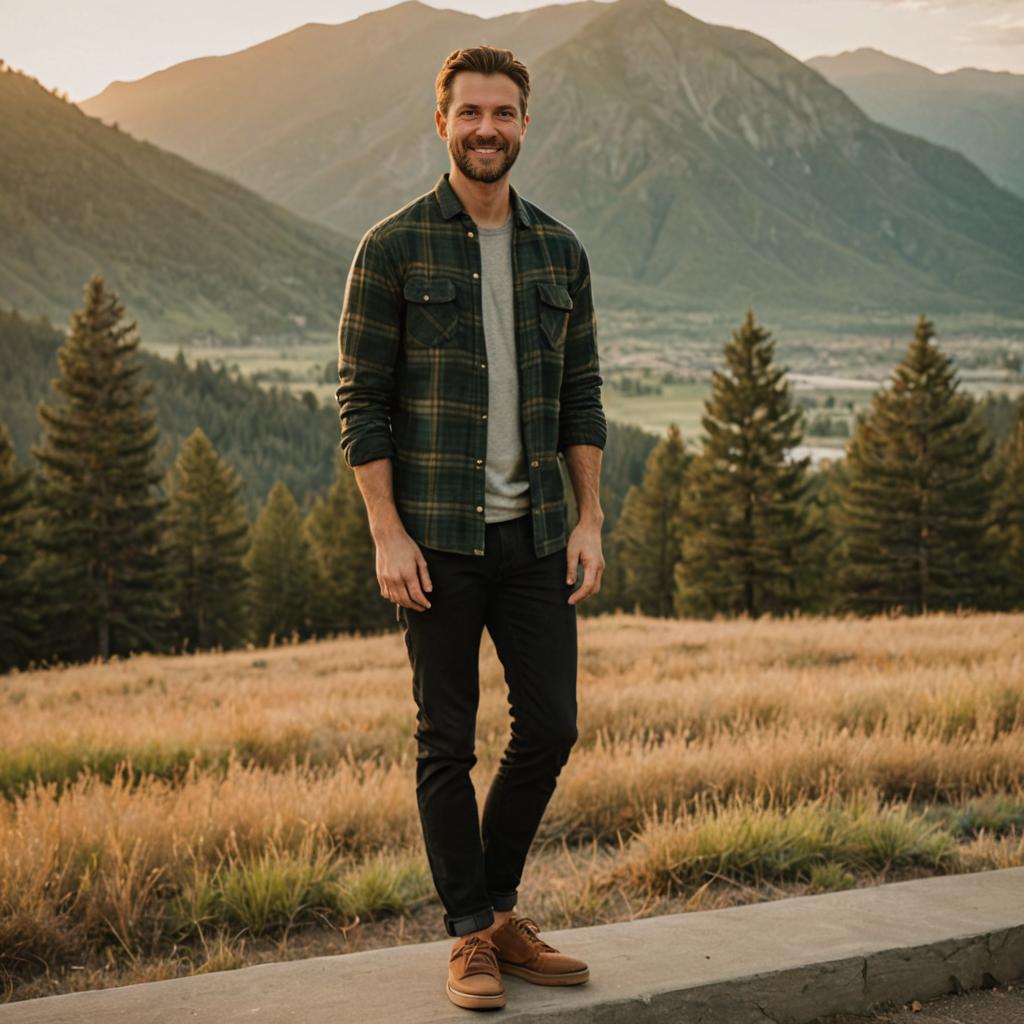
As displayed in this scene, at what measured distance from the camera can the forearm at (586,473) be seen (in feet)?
11.7

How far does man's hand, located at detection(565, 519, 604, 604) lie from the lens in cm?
339

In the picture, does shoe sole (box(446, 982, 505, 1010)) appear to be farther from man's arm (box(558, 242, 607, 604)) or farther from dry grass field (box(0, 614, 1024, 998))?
man's arm (box(558, 242, 607, 604))

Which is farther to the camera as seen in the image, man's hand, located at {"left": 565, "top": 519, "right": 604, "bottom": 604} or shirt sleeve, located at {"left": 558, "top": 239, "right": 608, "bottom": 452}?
shirt sleeve, located at {"left": 558, "top": 239, "right": 608, "bottom": 452}

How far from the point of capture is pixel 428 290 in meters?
3.26

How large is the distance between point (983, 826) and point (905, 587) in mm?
39640

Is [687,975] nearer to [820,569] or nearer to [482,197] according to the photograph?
[482,197]

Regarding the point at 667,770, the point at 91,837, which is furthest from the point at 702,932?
the point at 91,837

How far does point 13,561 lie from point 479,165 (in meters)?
37.4

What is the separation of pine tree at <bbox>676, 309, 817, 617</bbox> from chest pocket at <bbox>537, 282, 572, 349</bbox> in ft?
125

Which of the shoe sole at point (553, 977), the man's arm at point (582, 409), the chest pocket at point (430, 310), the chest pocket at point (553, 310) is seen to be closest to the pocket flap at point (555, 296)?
the chest pocket at point (553, 310)

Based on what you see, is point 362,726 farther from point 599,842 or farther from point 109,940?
point 109,940

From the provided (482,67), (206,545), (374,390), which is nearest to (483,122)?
(482,67)

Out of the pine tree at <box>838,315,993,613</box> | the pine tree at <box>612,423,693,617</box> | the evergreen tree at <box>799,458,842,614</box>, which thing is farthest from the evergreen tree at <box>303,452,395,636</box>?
the pine tree at <box>838,315,993,613</box>

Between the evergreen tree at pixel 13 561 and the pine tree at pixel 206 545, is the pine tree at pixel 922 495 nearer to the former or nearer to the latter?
the pine tree at pixel 206 545
